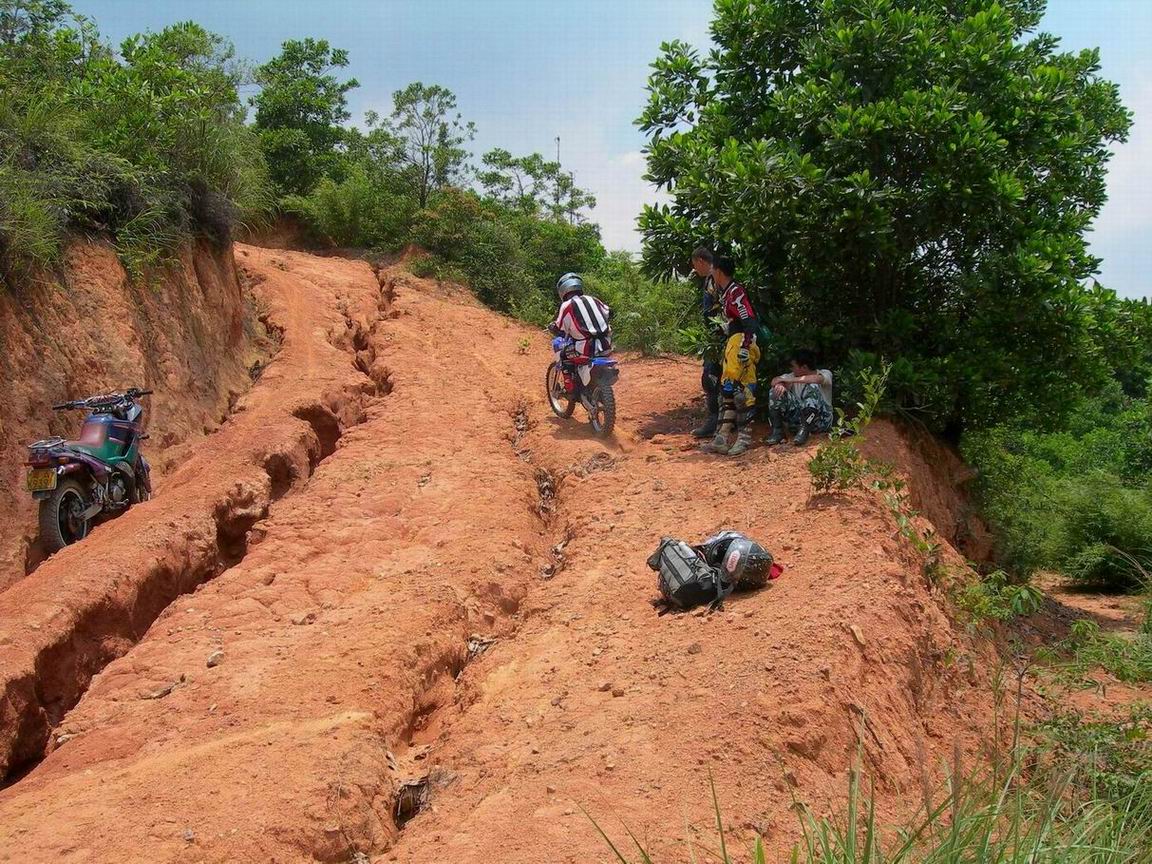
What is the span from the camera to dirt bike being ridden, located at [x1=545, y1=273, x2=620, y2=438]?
843 centimetres

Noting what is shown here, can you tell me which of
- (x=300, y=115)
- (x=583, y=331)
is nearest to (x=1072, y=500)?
(x=583, y=331)

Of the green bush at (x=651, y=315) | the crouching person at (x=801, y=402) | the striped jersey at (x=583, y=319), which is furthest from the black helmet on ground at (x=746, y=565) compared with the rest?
the green bush at (x=651, y=315)

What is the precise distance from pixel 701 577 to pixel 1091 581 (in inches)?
333

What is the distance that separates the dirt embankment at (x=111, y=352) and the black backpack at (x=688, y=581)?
4377 mm

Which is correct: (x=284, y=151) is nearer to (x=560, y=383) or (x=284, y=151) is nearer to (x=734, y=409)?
(x=560, y=383)

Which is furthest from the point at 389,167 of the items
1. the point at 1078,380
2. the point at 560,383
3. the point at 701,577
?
the point at 701,577

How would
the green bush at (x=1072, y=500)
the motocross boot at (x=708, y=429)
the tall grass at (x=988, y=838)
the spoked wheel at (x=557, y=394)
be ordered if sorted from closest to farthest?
1. the tall grass at (x=988, y=838)
2. the motocross boot at (x=708, y=429)
3. the green bush at (x=1072, y=500)
4. the spoked wheel at (x=557, y=394)

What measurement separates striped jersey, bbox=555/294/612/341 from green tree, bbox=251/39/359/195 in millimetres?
10800

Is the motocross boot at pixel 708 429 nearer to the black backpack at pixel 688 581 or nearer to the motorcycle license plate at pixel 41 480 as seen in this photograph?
the black backpack at pixel 688 581

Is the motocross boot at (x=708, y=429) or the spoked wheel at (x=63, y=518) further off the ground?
the motocross boot at (x=708, y=429)

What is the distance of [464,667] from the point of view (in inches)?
209

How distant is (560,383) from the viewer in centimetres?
914

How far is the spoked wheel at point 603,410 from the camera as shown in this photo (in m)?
8.38

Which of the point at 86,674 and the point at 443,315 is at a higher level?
the point at 443,315
